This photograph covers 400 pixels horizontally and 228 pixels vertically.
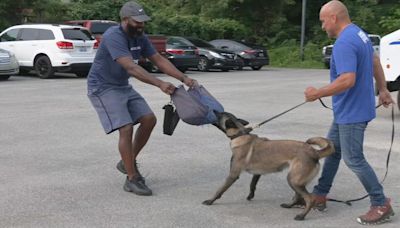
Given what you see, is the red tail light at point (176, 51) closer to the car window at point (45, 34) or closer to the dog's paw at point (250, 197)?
the car window at point (45, 34)

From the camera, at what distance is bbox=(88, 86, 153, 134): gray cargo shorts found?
575cm

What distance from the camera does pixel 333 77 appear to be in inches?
197

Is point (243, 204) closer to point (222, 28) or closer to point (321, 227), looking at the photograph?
point (321, 227)

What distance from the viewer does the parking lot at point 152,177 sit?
516cm

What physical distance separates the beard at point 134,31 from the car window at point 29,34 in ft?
48.7

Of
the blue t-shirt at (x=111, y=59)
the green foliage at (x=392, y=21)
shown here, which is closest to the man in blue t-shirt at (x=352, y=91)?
the blue t-shirt at (x=111, y=59)

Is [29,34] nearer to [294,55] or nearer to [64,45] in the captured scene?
[64,45]

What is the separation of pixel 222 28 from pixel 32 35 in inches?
665

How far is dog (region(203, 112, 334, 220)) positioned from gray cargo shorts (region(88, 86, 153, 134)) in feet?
3.09

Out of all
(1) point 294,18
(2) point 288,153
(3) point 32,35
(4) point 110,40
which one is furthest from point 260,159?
(1) point 294,18

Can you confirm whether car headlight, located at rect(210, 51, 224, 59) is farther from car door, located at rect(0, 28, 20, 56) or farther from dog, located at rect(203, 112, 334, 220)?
dog, located at rect(203, 112, 334, 220)

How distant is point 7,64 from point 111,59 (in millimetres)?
13498

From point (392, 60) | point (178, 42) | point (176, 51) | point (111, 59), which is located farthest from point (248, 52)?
point (111, 59)

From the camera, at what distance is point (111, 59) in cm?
581
